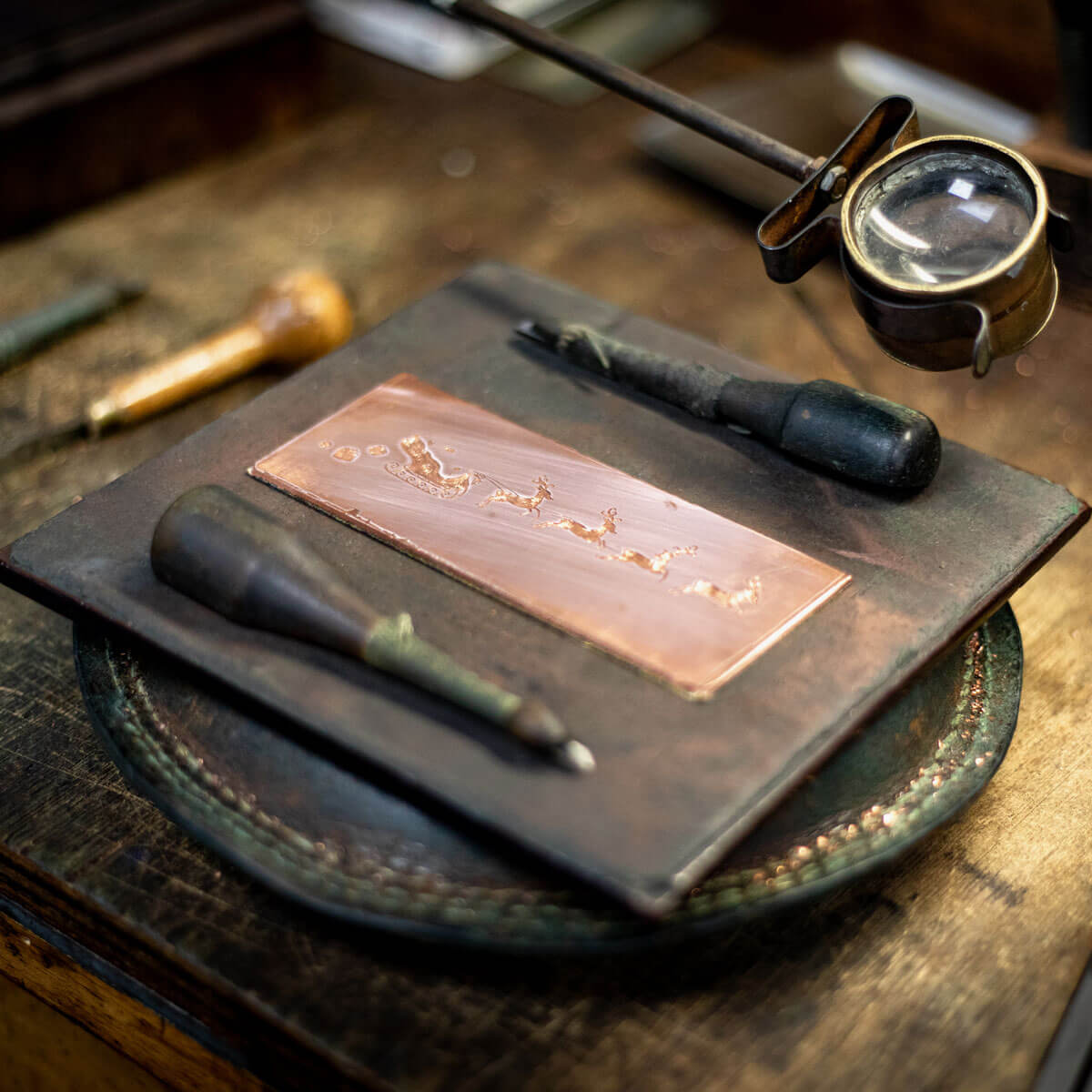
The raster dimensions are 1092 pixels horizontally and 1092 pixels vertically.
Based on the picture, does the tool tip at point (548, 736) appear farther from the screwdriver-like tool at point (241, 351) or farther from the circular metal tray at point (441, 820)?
the screwdriver-like tool at point (241, 351)

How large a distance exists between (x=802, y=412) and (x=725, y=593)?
189 millimetres

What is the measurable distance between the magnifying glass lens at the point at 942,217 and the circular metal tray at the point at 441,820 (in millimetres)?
279

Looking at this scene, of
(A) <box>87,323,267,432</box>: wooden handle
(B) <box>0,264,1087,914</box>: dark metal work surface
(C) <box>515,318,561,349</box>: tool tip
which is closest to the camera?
(B) <box>0,264,1087,914</box>: dark metal work surface

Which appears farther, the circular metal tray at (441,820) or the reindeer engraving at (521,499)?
the reindeer engraving at (521,499)

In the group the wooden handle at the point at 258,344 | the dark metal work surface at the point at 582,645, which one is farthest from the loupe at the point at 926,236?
the wooden handle at the point at 258,344

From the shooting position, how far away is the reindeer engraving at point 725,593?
2.81 feet

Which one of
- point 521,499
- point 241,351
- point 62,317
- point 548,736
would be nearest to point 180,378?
point 241,351

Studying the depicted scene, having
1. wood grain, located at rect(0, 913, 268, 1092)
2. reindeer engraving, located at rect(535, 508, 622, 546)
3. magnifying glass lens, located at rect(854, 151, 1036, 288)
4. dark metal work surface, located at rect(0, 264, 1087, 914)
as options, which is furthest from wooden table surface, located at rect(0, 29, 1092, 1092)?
magnifying glass lens, located at rect(854, 151, 1036, 288)

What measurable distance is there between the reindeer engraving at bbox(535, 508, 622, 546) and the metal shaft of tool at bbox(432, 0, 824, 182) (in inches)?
10.7

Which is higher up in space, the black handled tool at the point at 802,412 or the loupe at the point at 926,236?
the loupe at the point at 926,236

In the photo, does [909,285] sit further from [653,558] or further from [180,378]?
[180,378]

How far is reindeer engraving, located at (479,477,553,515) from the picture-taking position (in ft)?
3.07

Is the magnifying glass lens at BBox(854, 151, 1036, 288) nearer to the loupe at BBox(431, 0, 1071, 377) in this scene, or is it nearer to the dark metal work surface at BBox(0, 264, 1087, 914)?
the loupe at BBox(431, 0, 1071, 377)

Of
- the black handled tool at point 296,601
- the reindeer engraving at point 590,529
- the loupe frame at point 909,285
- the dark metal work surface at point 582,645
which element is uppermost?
the loupe frame at point 909,285
